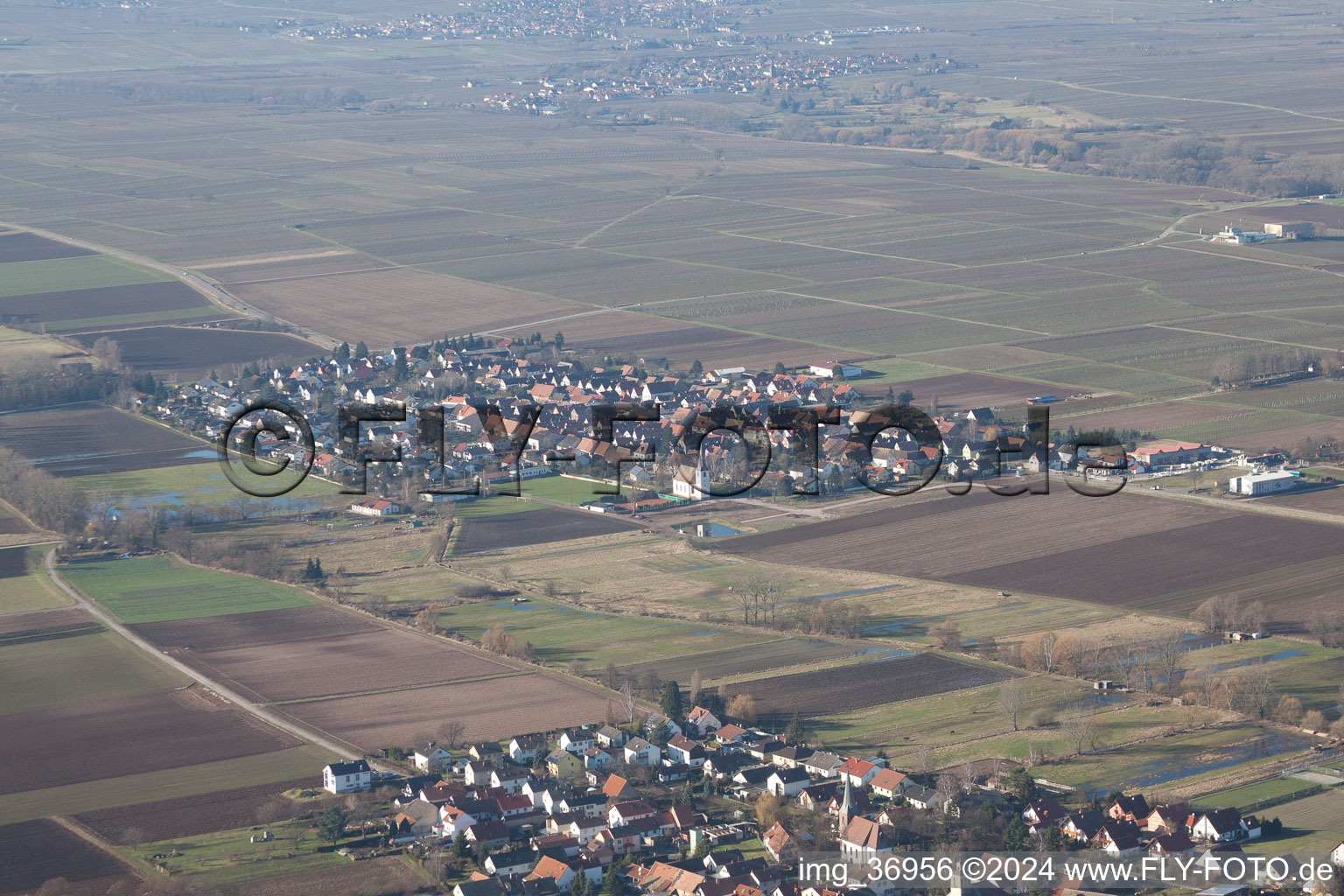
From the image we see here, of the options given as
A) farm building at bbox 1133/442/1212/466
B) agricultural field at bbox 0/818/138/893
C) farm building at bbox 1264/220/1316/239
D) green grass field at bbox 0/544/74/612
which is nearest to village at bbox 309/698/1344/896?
agricultural field at bbox 0/818/138/893

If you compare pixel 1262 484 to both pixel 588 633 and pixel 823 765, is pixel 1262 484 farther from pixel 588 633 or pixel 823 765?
pixel 823 765

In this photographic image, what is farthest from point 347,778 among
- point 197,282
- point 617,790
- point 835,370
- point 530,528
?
point 197,282

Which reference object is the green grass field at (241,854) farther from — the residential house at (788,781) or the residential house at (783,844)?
the residential house at (788,781)

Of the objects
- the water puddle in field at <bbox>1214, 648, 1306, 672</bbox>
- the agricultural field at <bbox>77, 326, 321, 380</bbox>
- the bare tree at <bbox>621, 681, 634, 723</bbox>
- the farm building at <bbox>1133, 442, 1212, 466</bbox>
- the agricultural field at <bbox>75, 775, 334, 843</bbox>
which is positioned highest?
the agricultural field at <bbox>77, 326, 321, 380</bbox>

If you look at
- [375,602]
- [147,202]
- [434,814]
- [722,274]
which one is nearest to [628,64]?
[147,202]

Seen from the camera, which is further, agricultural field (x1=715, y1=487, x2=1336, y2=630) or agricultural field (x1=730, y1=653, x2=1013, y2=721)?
agricultural field (x1=715, y1=487, x2=1336, y2=630)

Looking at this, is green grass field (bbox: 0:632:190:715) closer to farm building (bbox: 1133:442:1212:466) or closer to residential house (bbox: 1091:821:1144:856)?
residential house (bbox: 1091:821:1144:856)
